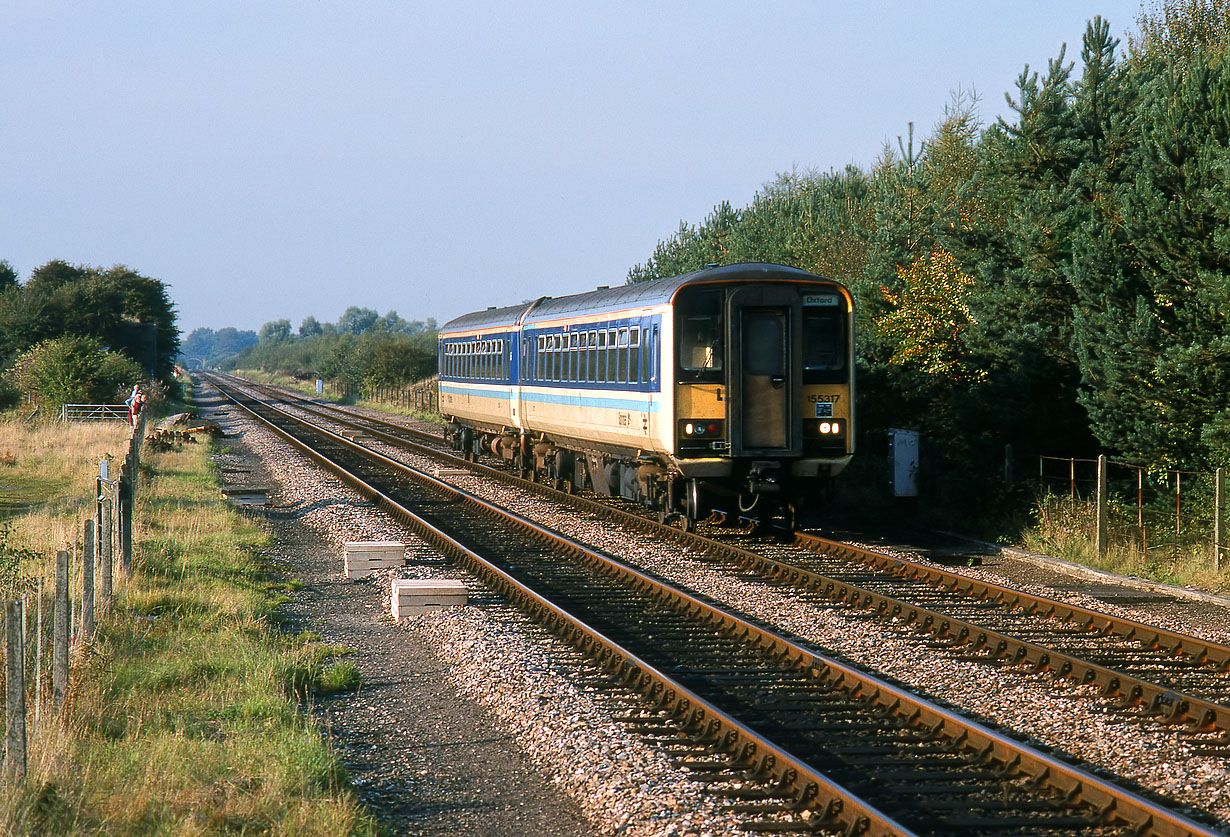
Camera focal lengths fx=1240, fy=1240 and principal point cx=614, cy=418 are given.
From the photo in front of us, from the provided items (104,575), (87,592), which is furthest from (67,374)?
(87,592)

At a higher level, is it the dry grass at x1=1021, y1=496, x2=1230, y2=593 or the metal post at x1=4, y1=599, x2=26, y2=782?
the metal post at x1=4, y1=599, x2=26, y2=782

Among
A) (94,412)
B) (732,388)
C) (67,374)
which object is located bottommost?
(94,412)

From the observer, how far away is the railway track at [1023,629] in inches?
330

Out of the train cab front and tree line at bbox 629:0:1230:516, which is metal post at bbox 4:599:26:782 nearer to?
the train cab front

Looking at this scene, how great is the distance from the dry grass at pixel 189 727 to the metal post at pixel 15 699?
0.14 m

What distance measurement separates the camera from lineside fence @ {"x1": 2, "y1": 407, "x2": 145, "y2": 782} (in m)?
6.21

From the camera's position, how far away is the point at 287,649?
1024 centimetres

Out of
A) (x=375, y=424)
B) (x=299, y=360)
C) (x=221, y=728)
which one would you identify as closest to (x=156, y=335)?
(x=375, y=424)

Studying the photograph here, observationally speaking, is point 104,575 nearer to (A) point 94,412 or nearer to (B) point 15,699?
(B) point 15,699

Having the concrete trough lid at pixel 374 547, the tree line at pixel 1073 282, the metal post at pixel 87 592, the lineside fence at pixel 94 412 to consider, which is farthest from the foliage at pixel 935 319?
the lineside fence at pixel 94 412

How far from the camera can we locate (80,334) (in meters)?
58.2

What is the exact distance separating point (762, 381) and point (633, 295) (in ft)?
9.04

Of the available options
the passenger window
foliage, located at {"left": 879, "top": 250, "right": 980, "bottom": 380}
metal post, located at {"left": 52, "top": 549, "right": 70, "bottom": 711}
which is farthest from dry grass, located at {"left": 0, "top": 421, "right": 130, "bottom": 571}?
foliage, located at {"left": 879, "top": 250, "right": 980, "bottom": 380}

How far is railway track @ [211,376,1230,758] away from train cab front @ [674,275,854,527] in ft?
3.57
